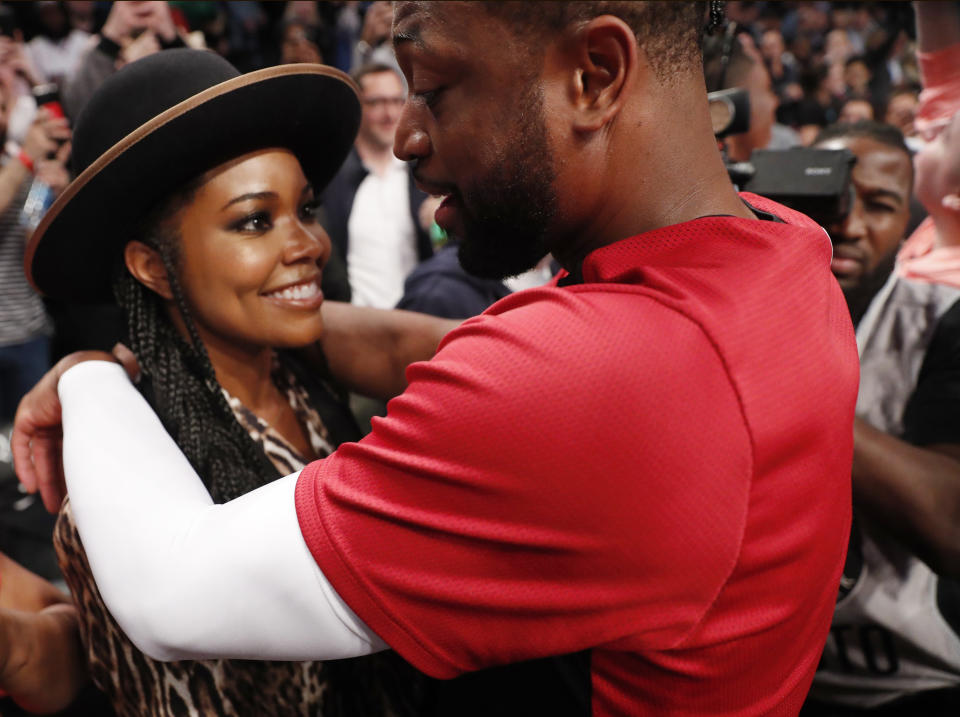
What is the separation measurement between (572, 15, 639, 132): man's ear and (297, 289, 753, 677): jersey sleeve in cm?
19

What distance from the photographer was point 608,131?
77 cm

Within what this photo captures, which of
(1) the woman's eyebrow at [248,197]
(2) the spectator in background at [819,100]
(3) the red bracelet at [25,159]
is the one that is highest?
(3) the red bracelet at [25,159]

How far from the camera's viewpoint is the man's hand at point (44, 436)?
1151 millimetres

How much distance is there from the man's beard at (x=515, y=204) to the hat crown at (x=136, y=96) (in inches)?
21.3

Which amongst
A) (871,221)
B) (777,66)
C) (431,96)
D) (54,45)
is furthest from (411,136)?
(777,66)

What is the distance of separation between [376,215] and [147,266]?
218cm

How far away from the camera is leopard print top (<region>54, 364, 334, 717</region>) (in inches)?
42.6

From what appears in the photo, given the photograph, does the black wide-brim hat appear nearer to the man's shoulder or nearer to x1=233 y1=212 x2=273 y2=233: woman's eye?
x1=233 y1=212 x2=273 y2=233: woman's eye

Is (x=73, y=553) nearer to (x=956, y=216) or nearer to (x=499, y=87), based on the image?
(x=499, y=87)

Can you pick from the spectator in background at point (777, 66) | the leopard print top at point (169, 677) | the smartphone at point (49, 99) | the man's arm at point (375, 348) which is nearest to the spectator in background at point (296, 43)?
the smartphone at point (49, 99)

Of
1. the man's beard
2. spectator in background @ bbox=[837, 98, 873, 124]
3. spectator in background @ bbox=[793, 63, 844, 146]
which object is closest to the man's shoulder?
the man's beard

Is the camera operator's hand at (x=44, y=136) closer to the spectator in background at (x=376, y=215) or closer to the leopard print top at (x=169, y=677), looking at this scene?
the spectator in background at (x=376, y=215)

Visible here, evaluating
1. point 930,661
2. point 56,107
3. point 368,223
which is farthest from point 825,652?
point 56,107

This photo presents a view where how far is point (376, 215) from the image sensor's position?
3.37 meters
